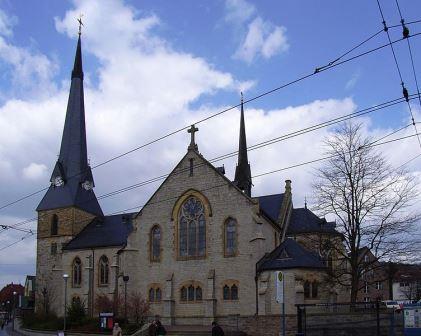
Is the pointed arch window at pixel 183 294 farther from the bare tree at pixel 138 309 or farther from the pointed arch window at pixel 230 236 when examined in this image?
the pointed arch window at pixel 230 236

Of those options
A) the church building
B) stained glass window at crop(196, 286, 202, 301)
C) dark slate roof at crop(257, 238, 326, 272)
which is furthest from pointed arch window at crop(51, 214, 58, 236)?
dark slate roof at crop(257, 238, 326, 272)

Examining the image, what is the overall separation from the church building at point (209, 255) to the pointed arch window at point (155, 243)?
8 centimetres

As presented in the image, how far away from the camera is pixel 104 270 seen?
58812mm

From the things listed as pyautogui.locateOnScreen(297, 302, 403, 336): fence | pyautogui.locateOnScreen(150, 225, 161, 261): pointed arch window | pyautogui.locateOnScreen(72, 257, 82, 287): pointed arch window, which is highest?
pyautogui.locateOnScreen(150, 225, 161, 261): pointed arch window

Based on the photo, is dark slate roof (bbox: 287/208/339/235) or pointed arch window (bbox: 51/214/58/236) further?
pointed arch window (bbox: 51/214/58/236)

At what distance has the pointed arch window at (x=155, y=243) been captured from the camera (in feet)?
161

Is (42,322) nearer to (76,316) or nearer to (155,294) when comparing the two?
(76,316)

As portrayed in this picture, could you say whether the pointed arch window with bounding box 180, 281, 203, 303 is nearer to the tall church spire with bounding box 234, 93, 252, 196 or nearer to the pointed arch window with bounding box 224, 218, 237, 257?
the pointed arch window with bounding box 224, 218, 237, 257

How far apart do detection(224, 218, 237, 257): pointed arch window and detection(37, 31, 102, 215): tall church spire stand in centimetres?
2469

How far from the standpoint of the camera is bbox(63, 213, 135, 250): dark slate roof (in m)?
59.9

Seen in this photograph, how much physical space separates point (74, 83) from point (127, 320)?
34.7m

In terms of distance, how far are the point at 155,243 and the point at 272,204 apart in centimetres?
1159

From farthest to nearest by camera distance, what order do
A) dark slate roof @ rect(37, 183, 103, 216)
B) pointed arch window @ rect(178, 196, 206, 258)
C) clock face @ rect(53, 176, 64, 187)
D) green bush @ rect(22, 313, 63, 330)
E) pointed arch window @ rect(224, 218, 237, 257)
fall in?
clock face @ rect(53, 176, 64, 187), dark slate roof @ rect(37, 183, 103, 216), green bush @ rect(22, 313, 63, 330), pointed arch window @ rect(178, 196, 206, 258), pointed arch window @ rect(224, 218, 237, 257)

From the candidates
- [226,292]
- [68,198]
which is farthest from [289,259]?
[68,198]
